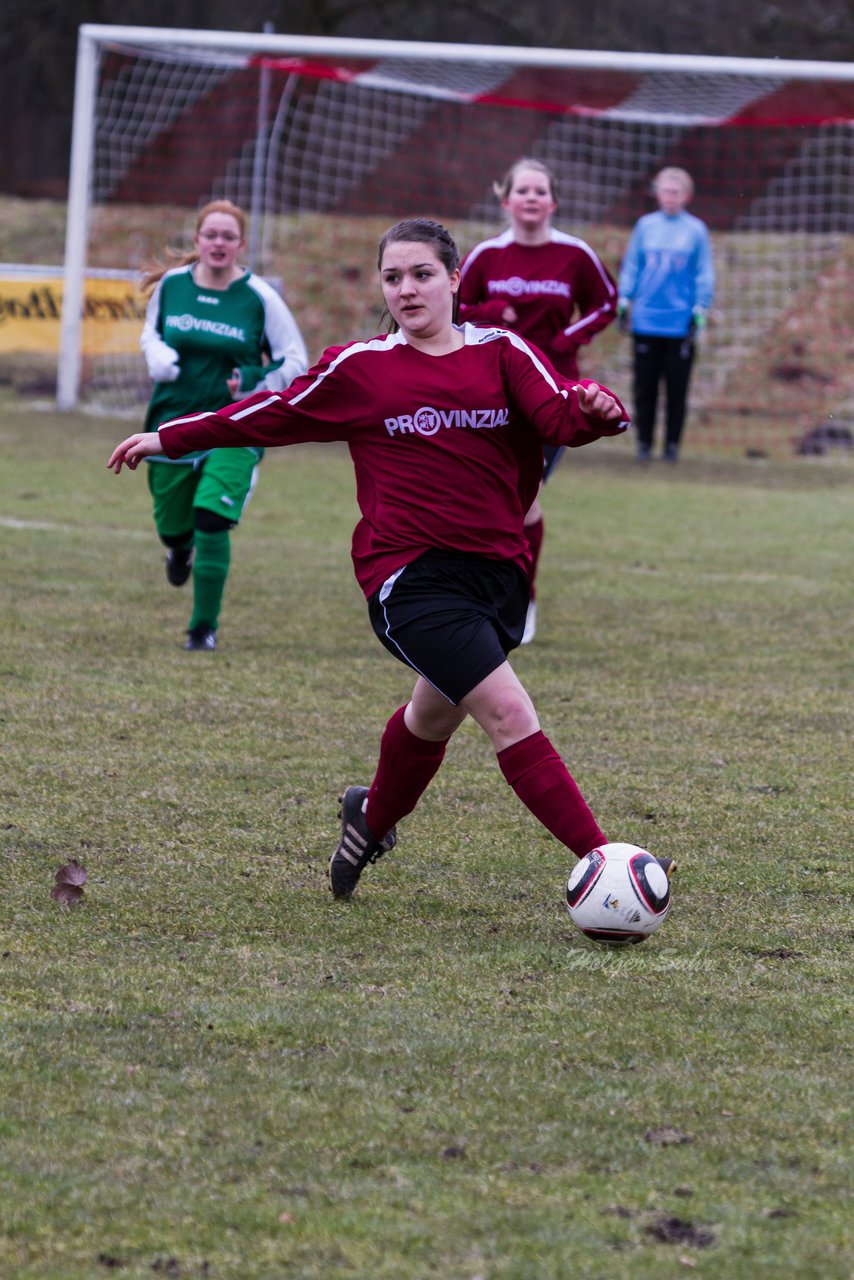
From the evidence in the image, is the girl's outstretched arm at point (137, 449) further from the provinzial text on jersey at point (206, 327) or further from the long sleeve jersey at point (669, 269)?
the long sleeve jersey at point (669, 269)

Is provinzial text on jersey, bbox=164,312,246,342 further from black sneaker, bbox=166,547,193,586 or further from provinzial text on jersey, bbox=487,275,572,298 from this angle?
provinzial text on jersey, bbox=487,275,572,298

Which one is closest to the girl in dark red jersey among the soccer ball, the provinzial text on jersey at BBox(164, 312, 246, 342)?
the soccer ball

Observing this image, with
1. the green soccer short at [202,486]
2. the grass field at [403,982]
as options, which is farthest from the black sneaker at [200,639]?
the green soccer short at [202,486]

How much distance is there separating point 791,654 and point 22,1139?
17.5 ft

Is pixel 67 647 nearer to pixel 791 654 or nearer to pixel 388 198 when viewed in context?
pixel 791 654

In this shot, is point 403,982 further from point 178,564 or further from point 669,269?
point 669,269

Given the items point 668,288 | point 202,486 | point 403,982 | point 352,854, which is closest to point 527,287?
point 202,486

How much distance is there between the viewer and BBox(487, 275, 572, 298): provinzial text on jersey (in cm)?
801

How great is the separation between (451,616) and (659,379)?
11242mm

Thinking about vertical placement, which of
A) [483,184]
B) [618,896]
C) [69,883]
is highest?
[483,184]

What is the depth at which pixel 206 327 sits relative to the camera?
752cm

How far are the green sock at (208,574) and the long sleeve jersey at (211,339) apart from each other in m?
0.70

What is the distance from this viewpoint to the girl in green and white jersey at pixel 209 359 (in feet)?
23.8

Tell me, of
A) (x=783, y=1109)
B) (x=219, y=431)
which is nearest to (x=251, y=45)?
(x=219, y=431)
